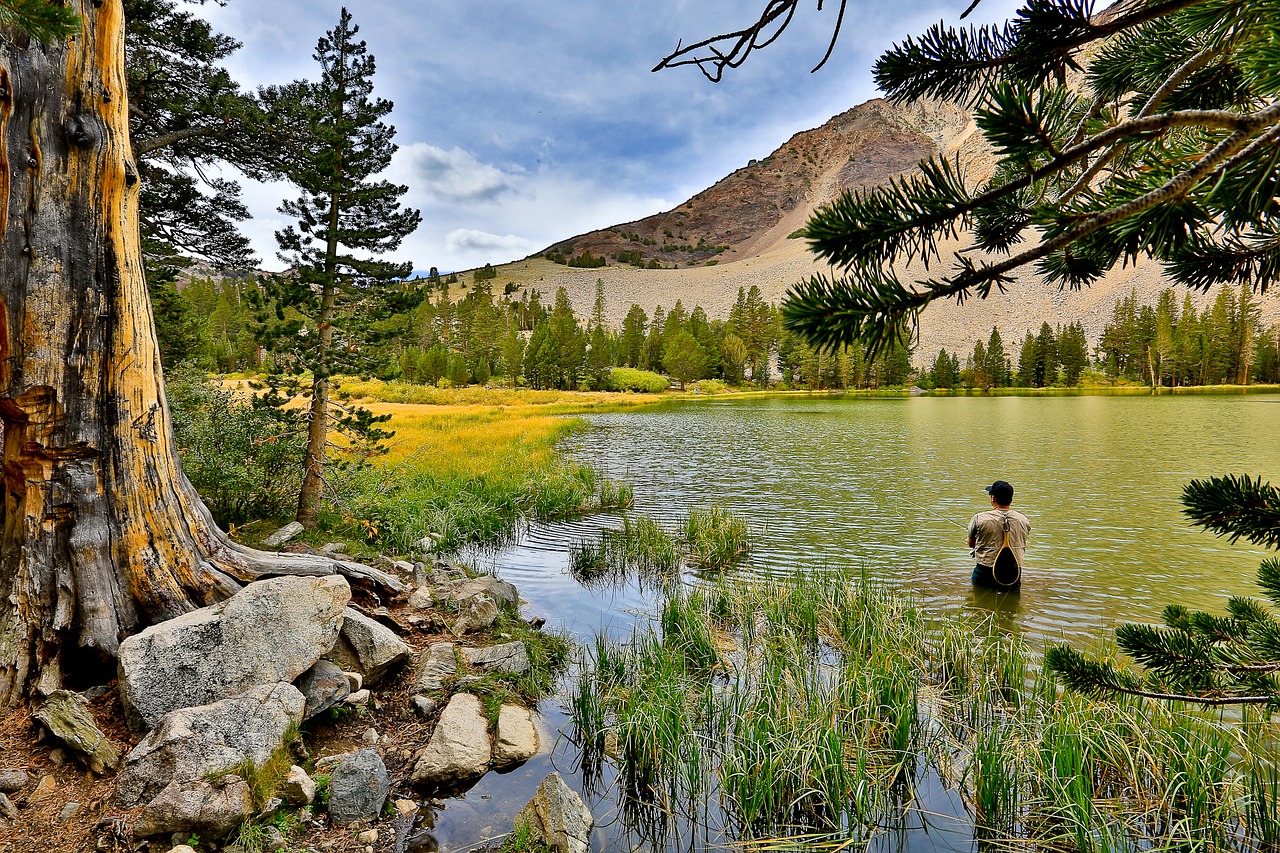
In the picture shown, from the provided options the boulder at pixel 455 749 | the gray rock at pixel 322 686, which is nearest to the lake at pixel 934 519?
the boulder at pixel 455 749

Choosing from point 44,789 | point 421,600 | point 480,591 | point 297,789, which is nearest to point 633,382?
point 480,591

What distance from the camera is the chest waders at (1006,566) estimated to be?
8022 mm

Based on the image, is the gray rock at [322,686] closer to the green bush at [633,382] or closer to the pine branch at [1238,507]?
the pine branch at [1238,507]

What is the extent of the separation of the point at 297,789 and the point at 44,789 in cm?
129

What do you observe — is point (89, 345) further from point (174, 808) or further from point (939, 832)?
point (939, 832)

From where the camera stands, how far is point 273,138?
777 cm

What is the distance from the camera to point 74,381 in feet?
13.4

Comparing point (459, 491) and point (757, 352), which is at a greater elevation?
point (757, 352)

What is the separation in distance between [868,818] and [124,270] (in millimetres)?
6479

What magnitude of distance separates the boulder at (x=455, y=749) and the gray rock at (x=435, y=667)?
0.39m

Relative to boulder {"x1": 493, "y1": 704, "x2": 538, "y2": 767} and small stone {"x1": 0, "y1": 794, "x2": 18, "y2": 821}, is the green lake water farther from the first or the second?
small stone {"x1": 0, "y1": 794, "x2": 18, "y2": 821}

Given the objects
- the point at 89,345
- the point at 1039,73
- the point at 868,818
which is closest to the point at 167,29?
the point at 89,345

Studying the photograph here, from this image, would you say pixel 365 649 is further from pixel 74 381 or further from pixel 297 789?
pixel 74 381

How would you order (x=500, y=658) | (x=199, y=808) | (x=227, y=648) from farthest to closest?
(x=500, y=658) < (x=227, y=648) < (x=199, y=808)
